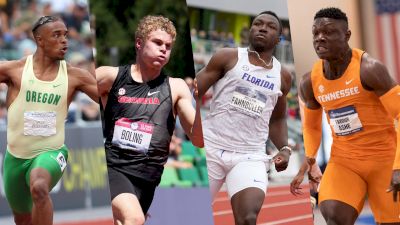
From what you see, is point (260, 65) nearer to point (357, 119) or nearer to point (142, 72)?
point (357, 119)

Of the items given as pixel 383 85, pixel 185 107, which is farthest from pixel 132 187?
pixel 383 85

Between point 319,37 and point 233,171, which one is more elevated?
point 319,37

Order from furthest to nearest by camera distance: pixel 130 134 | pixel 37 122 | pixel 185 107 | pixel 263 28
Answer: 1. pixel 263 28
2. pixel 185 107
3. pixel 130 134
4. pixel 37 122

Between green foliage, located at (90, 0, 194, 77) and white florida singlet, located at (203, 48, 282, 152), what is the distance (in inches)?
13.1

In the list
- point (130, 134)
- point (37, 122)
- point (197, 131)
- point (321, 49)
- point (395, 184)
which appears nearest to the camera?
point (37, 122)

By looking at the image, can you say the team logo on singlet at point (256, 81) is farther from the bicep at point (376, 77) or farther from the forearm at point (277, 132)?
the bicep at point (376, 77)

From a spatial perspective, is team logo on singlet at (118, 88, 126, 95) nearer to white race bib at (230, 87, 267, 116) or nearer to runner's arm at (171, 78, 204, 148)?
runner's arm at (171, 78, 204, 148)

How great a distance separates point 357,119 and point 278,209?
0.95 meters

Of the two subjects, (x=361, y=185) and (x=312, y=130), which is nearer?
(x=361, y=185)

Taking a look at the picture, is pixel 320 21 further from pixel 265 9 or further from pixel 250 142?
pixel 250 142

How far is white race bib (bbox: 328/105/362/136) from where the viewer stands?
15.6 feet

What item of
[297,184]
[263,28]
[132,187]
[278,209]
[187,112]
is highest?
[263,28]

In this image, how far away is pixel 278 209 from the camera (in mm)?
5316

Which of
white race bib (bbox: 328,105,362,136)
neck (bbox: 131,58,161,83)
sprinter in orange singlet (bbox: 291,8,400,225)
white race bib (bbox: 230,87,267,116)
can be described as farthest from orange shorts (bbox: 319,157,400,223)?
neck (bbox: 131,58,161,83)
